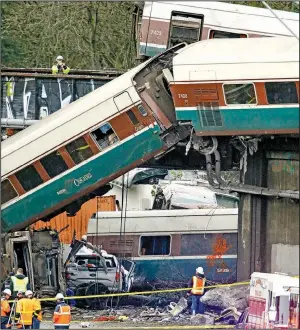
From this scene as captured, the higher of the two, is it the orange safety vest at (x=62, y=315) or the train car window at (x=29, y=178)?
the train car window at (x=29, y=178)

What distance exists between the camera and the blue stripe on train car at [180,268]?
3073 centimetres

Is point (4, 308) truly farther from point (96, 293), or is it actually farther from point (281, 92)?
point (281, 92)

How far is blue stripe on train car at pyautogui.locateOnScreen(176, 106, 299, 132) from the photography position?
2484 centimetres

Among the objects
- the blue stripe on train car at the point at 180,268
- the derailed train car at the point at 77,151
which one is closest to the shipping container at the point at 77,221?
the blue stripe on train car at the point at 180,268

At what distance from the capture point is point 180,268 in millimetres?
31000

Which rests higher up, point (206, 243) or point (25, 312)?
point (206, 243)

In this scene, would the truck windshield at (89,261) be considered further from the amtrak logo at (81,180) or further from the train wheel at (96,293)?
the amtrak logo at (81,180)

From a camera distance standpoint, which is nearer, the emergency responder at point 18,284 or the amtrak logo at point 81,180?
the emergency responder at point 18,284

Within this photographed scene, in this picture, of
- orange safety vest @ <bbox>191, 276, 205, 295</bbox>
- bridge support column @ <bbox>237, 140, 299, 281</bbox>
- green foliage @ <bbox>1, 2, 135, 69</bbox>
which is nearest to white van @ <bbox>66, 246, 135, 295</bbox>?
orange safety vest @ <bbox>191, 276, 205, 295</bbox>

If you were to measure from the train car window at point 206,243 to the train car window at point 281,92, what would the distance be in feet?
22.4

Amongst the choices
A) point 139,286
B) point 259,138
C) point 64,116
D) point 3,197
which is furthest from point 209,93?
point 139,286

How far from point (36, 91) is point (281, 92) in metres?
9.93

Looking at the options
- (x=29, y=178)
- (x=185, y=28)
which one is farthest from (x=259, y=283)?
(x=185, y=28)

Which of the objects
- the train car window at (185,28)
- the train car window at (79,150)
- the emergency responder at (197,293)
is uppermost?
the train car window at (185,28)
